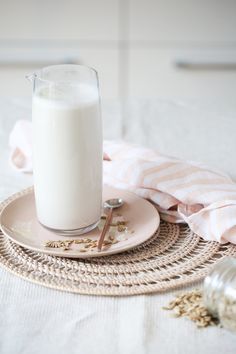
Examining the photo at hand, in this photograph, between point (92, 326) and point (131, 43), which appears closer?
point (92, 326)

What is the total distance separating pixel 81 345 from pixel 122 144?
47 cm

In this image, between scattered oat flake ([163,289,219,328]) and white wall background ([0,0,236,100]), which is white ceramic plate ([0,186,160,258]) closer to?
scattered oat flake ([163,289,219,328])

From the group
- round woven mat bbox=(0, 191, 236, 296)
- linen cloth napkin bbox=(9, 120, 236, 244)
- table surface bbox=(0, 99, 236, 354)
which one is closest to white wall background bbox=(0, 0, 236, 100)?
linen cloth napkin bbox=(9, 120, 236, 244)

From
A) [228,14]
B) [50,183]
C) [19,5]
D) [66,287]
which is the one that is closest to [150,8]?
[228,14]

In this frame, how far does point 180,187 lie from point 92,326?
0.29m

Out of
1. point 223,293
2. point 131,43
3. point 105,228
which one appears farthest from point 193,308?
point 131,43

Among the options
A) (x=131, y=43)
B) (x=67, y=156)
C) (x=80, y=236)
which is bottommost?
(x=131, y=43)

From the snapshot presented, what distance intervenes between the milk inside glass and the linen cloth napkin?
0.10m

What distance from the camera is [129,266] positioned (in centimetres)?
71

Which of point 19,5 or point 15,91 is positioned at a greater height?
point 19,5

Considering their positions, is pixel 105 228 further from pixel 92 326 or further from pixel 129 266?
pixel 92 326

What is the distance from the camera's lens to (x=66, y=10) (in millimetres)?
2143

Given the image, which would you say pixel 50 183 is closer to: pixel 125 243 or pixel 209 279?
pixel 125 243

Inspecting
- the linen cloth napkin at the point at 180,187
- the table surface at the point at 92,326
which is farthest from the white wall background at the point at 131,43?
the table surface at the point at 92,326
